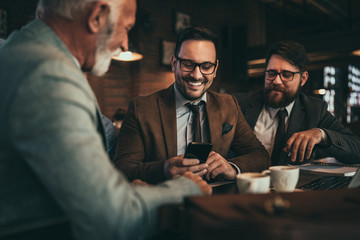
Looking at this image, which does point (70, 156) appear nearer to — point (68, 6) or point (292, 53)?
point (68, 6)

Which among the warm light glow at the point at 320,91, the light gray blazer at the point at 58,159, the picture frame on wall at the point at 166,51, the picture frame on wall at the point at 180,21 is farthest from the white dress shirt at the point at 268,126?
the warm light glow at the point at 320,91

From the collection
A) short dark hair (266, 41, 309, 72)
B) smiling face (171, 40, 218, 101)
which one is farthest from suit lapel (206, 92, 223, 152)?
short dark hair (266, 41, 309, 72)

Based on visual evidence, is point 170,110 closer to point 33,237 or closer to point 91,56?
point 91,56

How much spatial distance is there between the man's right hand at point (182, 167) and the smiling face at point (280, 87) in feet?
3.78

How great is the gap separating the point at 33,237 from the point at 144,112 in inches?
46.4

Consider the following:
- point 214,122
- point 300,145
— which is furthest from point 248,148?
point 300,145

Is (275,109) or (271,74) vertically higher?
(271,74)

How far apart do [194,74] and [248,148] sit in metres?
0.57

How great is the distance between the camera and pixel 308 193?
77 centimetres

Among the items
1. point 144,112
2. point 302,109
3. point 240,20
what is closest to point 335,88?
point 240,20

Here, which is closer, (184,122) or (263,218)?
(263,218)

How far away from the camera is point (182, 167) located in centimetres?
130

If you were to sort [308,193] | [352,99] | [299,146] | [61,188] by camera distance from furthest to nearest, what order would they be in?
[352,99], [299,146], [308,193], [61,188]

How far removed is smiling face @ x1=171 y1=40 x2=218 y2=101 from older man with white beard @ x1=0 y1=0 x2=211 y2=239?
1.06 metres
